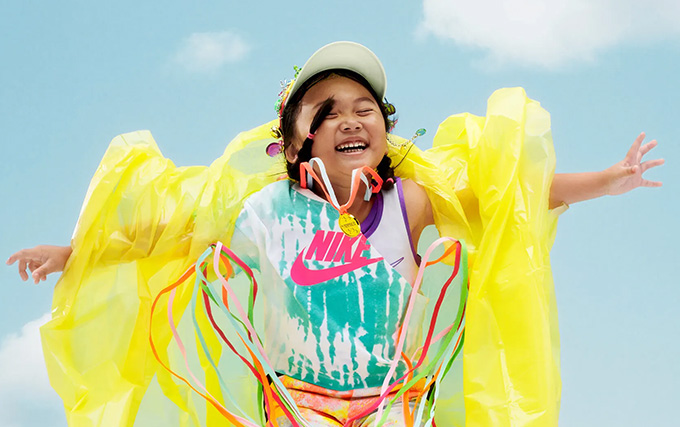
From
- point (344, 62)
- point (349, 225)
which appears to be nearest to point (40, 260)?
point (349, 225)

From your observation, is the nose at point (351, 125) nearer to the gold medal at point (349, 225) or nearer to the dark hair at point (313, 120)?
the dark hair at point (313, 120)

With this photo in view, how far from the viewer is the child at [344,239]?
1501mm

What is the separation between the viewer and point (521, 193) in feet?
5.04

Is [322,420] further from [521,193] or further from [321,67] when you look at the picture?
[321,67]

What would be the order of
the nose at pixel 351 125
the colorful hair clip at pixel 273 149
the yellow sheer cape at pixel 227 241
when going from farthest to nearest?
1. the colorful hair clip at pixel 273 149
2. the nose at pixel 351 125
3. the yellow sheer cape at pixel 227 241

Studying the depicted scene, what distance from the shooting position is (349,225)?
156 centimetres

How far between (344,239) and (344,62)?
1.38 feet

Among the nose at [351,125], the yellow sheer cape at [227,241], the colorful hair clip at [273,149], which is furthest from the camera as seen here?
the colorful hair clip at [273,149]

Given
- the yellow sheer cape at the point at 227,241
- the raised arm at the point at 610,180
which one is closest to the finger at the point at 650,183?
the raised arm at the point at 610,180

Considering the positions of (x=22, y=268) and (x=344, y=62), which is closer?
(x=22, y=268)

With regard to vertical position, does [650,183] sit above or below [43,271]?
above

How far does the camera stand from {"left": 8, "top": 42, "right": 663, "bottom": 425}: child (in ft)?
4.92

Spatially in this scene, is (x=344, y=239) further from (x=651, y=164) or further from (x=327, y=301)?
(x=651, y=164)

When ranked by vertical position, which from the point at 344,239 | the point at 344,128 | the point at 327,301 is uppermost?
the point at 344,128
